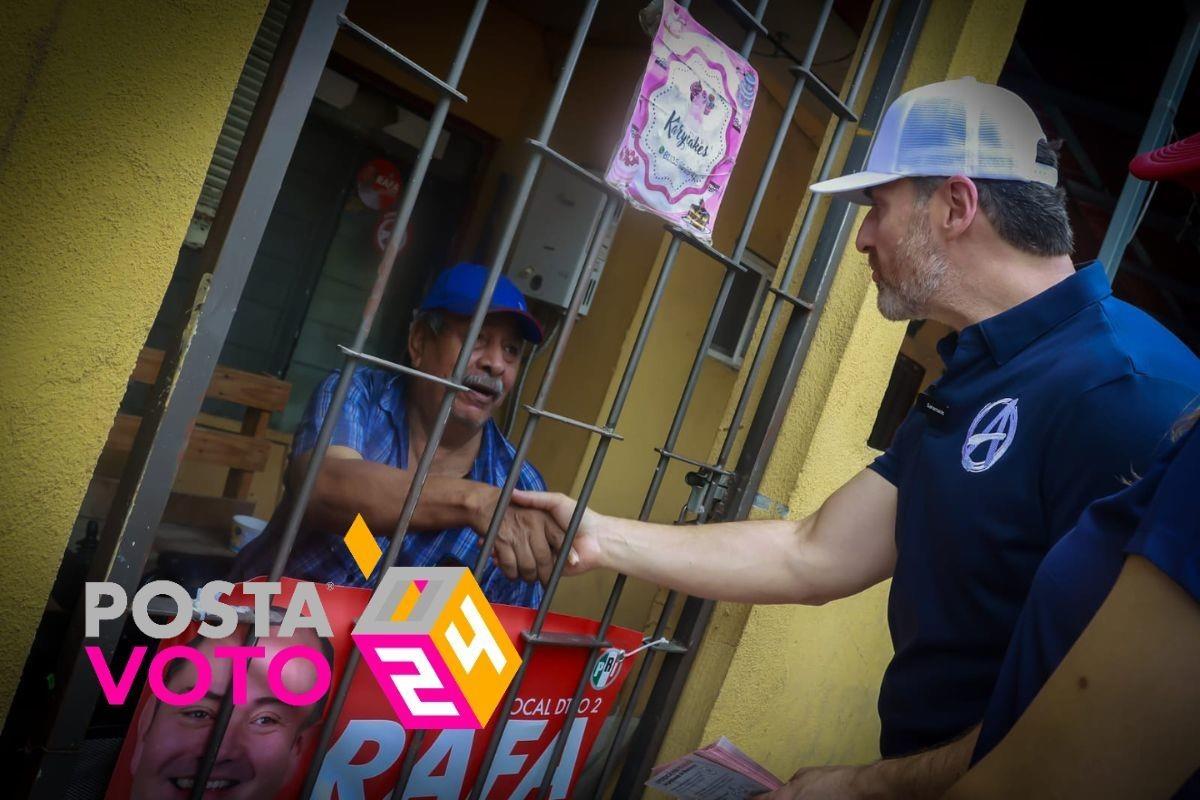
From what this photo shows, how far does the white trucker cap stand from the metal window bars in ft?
0.73

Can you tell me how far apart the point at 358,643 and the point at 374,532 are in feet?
1.29

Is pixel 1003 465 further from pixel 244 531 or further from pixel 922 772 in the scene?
pixel 244 531

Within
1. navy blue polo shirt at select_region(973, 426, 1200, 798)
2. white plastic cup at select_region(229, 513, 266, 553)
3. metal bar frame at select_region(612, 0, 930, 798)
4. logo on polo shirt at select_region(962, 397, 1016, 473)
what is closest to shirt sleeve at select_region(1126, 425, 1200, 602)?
navy blue polo shirt at select_region(973, 426, 1200, 798)

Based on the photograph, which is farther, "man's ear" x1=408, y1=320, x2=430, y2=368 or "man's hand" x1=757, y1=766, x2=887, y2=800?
"man's ear" x1=408, y1=320, x2=430, y2=368

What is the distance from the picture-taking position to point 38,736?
128 cm

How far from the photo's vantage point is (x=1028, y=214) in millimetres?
1708

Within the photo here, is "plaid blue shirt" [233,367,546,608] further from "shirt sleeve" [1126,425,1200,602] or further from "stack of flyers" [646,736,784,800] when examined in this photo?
"shirt sleeve" [1126,425,1200,602]

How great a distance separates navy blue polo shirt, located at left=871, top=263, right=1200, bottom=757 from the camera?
4.23 ft

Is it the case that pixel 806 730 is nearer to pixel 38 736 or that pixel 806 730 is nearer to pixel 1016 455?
pixel 1016 455

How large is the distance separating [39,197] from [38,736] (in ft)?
2.59

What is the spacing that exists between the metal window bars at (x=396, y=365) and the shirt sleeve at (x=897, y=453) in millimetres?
435

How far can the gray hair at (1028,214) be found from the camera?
169cm

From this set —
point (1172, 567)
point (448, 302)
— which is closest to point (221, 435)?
point (448, 302)

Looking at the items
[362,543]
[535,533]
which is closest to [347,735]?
[362,543]
